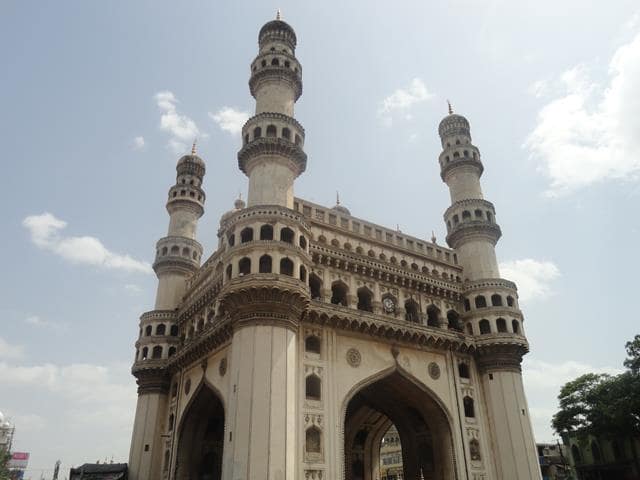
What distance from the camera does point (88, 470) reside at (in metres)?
39.8

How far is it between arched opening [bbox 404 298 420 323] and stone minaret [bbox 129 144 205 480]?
17.7 m

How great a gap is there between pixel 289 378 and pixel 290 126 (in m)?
16.9

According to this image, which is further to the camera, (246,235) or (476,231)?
(476,231)

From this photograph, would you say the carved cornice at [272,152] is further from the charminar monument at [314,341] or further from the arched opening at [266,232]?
the arched opening at [266,232]

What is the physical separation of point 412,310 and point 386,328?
15.5 feet

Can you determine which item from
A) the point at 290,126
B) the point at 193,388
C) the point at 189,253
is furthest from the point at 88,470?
the point at 290,126

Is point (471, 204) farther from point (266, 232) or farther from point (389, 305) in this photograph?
point (266, 232)

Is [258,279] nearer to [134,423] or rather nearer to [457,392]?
[457,392]

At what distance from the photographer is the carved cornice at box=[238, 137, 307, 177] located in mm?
33469

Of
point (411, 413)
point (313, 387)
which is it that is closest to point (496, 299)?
point (411, 413)

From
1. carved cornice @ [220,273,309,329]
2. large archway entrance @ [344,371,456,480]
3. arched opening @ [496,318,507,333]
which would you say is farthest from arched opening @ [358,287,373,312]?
arched opening @ [496,318,507,333]

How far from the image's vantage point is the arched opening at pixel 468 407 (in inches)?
1369

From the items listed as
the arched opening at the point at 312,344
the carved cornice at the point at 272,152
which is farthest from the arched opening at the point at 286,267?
the carved cornice at the point at 272,152

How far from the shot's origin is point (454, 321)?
38844mm
